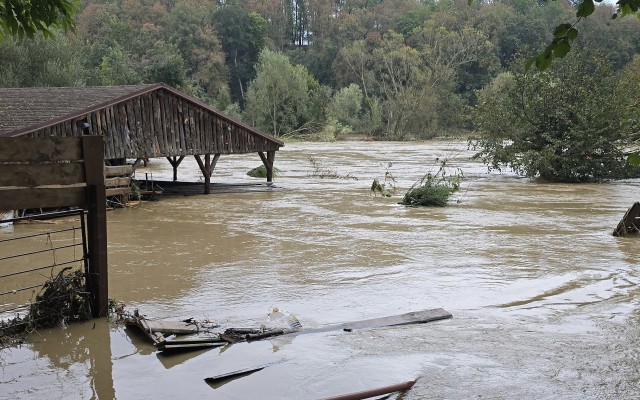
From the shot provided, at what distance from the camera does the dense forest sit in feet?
192

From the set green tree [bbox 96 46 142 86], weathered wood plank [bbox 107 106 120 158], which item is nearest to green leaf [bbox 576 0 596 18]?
weathered wood plank [bbox 107 106 120 158]

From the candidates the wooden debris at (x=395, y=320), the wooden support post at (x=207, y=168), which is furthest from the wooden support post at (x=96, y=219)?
the wooden support post at (x=207, y=168)

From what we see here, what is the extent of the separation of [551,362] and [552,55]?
451cm

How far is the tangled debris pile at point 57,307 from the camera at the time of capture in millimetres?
8352

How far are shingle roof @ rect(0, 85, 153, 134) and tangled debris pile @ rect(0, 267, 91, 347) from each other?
11.1 m

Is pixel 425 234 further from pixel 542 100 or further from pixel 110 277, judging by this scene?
pixel 542 100

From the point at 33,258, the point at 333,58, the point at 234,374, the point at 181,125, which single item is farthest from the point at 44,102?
the point at 333,58

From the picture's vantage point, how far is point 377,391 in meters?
6.50

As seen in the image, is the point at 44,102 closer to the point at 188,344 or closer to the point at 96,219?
the point at 96,219

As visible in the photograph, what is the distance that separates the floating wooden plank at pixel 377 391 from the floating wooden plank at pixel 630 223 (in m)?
10.9

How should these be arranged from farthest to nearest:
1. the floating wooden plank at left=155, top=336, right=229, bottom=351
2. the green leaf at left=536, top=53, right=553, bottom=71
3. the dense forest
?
1. the dense forest
2. the floating wooden plank at left=155, top=336, right=229, bottom=351
3. the green leaf at left=536, top=53, right=553, bottom=71

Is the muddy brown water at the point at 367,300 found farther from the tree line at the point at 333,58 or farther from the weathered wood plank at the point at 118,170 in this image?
the tree line at the point at 333,58

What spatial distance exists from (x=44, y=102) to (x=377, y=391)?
1774cm

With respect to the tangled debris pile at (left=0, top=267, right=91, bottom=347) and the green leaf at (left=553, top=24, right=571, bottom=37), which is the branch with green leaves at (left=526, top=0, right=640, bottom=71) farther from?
the tangled debris pile at (left=0, top=267, right=91, bottom=347)
